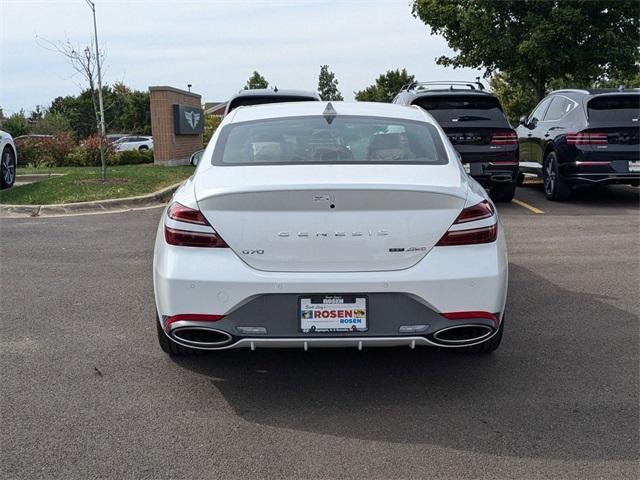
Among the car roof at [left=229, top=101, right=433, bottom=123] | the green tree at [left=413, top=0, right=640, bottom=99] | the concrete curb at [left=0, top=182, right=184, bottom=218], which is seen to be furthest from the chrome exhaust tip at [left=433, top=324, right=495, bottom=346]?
the green tree at [left=413, top=0, right=640, bottom=99]

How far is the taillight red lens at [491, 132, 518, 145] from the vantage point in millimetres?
10594

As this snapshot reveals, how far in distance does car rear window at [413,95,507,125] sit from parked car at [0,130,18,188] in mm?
6985

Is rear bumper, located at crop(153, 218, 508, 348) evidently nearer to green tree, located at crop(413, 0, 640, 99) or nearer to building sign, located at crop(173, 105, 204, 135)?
green tree, located at crop(413, 0, 640, 99)

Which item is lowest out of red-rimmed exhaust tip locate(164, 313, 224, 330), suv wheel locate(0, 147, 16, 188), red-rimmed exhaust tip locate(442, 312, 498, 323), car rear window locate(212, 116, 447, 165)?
red-rimmed exhaust tip locate(442, 312, 498, 323)

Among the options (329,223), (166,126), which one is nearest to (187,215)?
(329,223)

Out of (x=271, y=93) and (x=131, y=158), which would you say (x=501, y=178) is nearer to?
(x=271, y=93)

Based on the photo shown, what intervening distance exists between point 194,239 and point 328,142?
4.11 ft

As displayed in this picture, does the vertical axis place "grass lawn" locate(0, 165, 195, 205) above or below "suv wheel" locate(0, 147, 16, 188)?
below

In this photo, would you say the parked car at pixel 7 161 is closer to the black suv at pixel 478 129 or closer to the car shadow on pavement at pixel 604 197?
the black suv at pixel 478 129

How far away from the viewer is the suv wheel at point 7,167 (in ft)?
40.9

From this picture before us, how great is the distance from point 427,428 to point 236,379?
122 cm

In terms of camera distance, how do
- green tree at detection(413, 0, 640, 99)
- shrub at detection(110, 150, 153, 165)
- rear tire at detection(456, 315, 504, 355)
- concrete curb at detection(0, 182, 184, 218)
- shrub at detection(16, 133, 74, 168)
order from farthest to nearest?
1. shrub at detection(16, 133, 74, 168)
2. shrub at detection(110, 150, 153, 165)
3. green tree at detection(413, 0, 640, 99)
4. concrete curb at detection(0, 182, 184, 218)
5. rear tire at detection(456, 315, 504, 355)

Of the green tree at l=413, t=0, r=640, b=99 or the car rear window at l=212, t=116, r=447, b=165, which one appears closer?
the car rear window at l=212, t=116, r=447, b=165

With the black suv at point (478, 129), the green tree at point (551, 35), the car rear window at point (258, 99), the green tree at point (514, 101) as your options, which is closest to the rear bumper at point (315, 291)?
the black suv at point (478, 129)
